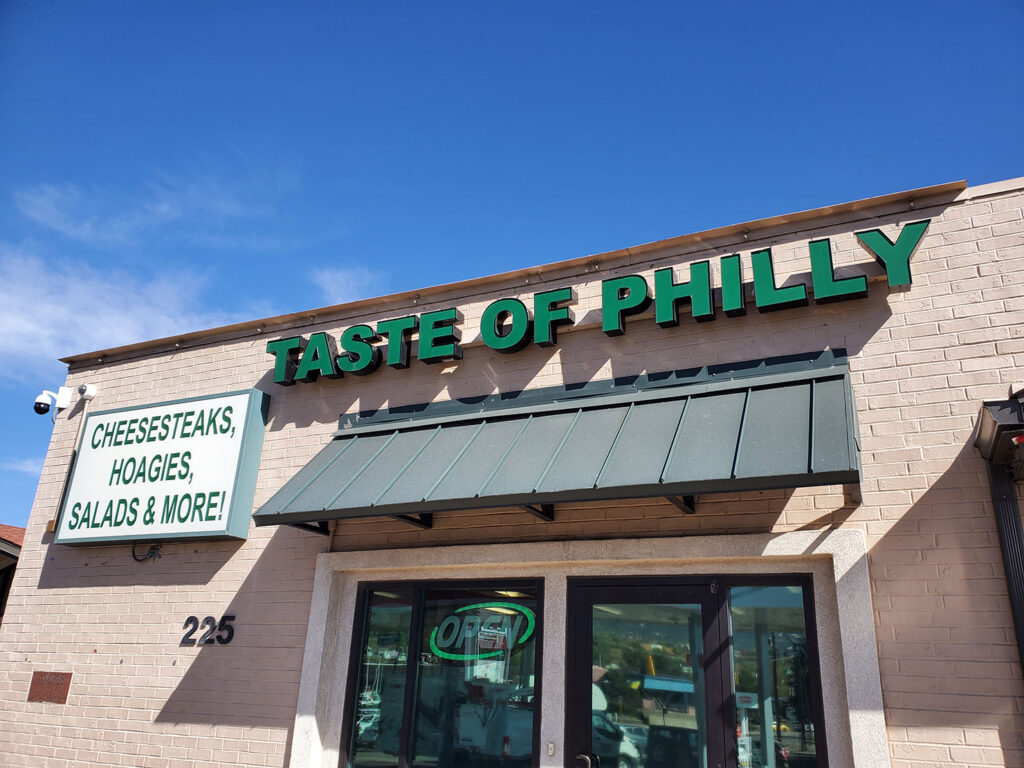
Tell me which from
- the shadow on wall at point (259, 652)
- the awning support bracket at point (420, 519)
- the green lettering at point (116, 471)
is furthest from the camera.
A: the green lettering at point (116, 471)

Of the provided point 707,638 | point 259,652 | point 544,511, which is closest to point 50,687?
point 259,652

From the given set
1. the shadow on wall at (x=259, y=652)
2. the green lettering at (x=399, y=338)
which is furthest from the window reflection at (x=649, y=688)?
the green lettering at (x=399, y=338)

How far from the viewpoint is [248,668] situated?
7.32m

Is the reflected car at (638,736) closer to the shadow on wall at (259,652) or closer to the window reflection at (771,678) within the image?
the window reflection at (771,678)

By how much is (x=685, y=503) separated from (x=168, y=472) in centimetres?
570

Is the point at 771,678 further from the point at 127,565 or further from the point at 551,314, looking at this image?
the point at 127,565

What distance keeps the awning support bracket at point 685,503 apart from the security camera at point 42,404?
806cm

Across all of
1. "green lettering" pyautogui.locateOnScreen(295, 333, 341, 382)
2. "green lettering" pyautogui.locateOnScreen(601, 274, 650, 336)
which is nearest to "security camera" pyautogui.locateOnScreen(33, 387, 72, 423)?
"green lettering" pyautogui.locateOnScreen(295, 333, 341, 382)

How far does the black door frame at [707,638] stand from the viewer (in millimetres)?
5539

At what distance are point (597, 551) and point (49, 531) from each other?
6.71m

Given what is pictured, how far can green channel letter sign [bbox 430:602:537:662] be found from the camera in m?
6.55

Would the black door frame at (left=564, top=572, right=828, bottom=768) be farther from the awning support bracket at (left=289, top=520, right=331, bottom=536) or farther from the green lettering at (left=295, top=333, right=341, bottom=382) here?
the green lettering at (left=295, top=333, right=341, bottom=382)

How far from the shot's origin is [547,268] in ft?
25.3

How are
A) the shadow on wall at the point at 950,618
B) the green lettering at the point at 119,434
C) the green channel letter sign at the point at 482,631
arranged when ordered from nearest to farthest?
1. the shadow on wall at the point at 950,618
2. the green channel letter sign at the point at 482,631
3. the green lettering at the point at 119,434
